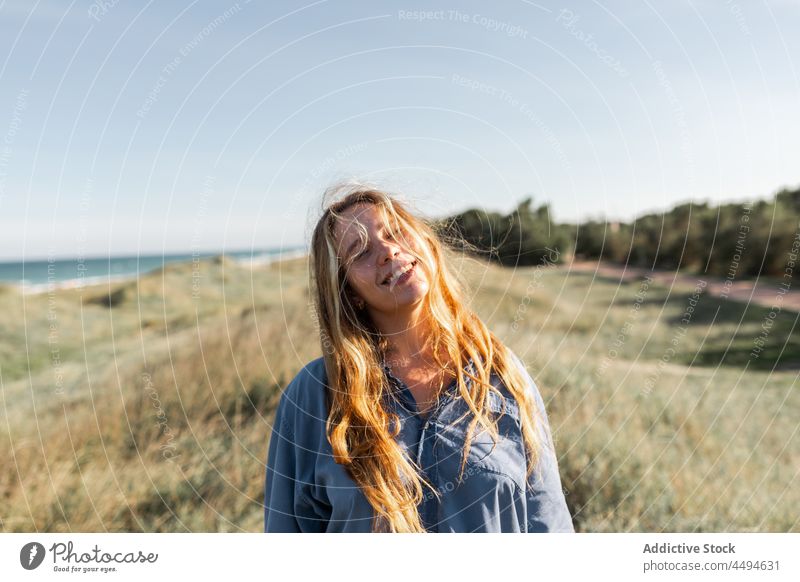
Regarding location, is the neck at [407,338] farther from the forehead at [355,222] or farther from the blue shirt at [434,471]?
the forehead at [355,222]

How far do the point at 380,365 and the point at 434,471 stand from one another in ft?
1.42

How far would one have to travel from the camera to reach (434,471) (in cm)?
220

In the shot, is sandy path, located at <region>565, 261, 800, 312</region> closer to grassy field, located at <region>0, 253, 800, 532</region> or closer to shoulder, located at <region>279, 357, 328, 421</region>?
grassy field, located at <region>0, 253, 800, 532</region>

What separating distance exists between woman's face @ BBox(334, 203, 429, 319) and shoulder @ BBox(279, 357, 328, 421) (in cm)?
34

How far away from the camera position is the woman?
2193mm

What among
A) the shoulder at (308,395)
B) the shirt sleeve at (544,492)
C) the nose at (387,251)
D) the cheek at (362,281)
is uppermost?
the nose at (387,251)

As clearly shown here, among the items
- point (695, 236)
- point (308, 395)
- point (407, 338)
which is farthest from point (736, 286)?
point (308, 395)

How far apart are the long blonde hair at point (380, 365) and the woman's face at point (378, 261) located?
40 mm

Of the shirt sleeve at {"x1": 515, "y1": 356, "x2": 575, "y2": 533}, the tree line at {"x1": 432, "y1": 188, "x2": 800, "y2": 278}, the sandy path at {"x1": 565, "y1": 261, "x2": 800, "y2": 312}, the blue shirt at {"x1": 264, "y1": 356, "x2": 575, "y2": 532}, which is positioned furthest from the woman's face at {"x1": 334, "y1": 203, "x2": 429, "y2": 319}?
the tree line at {"x1": 432, "y1": 188, "x2": 800, "y2": 278}

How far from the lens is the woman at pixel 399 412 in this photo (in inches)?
86.4

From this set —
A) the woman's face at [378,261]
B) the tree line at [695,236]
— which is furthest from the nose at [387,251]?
the tree line at [695,236]

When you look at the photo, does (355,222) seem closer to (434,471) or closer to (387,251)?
(387,251)
